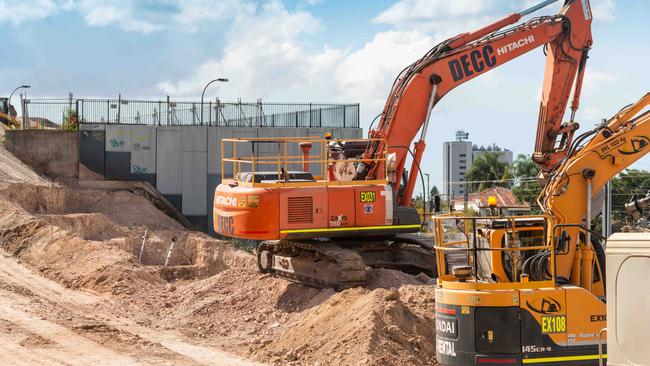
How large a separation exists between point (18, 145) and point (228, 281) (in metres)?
17.7

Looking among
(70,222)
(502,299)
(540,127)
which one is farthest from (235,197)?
(70,222)

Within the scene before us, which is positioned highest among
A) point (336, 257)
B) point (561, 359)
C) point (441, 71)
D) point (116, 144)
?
point (441, 71)

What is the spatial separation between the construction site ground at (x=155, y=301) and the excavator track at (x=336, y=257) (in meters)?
0.33

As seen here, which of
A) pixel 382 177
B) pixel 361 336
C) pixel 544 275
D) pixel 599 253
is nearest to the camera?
pixel 544 275

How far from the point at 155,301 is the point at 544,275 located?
12.8 meters

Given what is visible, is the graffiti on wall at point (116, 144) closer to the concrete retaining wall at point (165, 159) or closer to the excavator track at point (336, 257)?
the concrete retaining wall at point (165, 159)

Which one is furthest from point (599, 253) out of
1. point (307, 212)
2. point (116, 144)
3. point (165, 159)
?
point (116, 144)

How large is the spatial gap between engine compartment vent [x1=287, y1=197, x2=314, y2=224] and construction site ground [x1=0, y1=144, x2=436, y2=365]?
63.3 inches

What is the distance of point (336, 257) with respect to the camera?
20891mm

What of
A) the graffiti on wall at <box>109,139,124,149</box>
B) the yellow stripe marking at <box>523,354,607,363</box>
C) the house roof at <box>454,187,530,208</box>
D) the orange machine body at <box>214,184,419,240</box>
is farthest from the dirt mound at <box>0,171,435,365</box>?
the yellow stripe marking at <box>523,354,607,363</box>

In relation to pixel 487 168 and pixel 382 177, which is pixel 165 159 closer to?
pixel 382 177

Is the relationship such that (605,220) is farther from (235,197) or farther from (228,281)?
(228,281)

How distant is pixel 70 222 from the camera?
104 feet

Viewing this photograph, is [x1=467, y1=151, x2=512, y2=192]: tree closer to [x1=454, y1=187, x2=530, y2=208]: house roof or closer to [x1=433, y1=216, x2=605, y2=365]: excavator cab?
[x1=454, y1=187, x2=530, y2=208]: house roof
